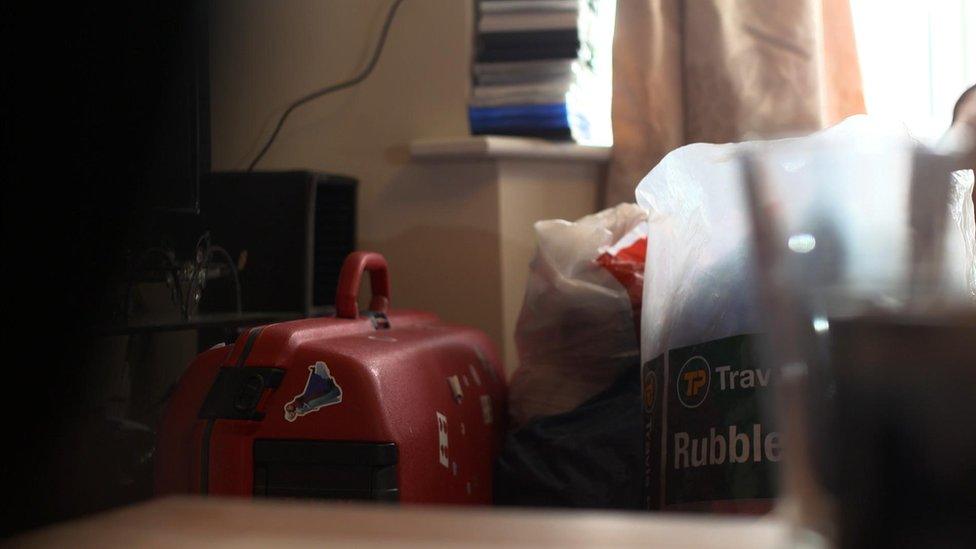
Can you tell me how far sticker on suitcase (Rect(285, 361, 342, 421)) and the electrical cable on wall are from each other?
909mm

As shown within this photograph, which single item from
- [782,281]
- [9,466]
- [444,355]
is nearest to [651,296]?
[444,355]

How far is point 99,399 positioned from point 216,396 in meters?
0.42

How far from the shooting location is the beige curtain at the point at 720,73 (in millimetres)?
1653

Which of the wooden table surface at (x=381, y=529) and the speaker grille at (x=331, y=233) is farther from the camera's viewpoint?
the speaker grille at (x=331, y=233)

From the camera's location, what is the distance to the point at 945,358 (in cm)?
24

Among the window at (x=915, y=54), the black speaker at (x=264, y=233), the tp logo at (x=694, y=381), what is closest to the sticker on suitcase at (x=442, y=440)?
the tp logo at (x=694, y=381)

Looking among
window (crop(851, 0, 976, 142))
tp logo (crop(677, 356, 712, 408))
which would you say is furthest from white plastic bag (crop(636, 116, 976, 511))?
window (crop(851, 0, 976, 142))

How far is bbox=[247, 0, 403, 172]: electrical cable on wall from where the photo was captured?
1.83 m

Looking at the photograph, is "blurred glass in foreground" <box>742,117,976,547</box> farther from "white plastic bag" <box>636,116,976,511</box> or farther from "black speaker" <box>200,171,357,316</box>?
"black speaker" <box>200,171,357,316</box>

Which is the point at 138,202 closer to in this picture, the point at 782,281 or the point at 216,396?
the point at 216,396

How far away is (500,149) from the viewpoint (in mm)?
1714

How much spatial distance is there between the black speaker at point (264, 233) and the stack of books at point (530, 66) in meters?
0.36

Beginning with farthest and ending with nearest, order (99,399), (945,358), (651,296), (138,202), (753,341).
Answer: (99,399), (138,202), (651,296), (753,341), (945,358)

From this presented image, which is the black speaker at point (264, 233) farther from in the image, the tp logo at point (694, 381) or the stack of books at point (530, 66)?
the tp logo at point (694, 381)
